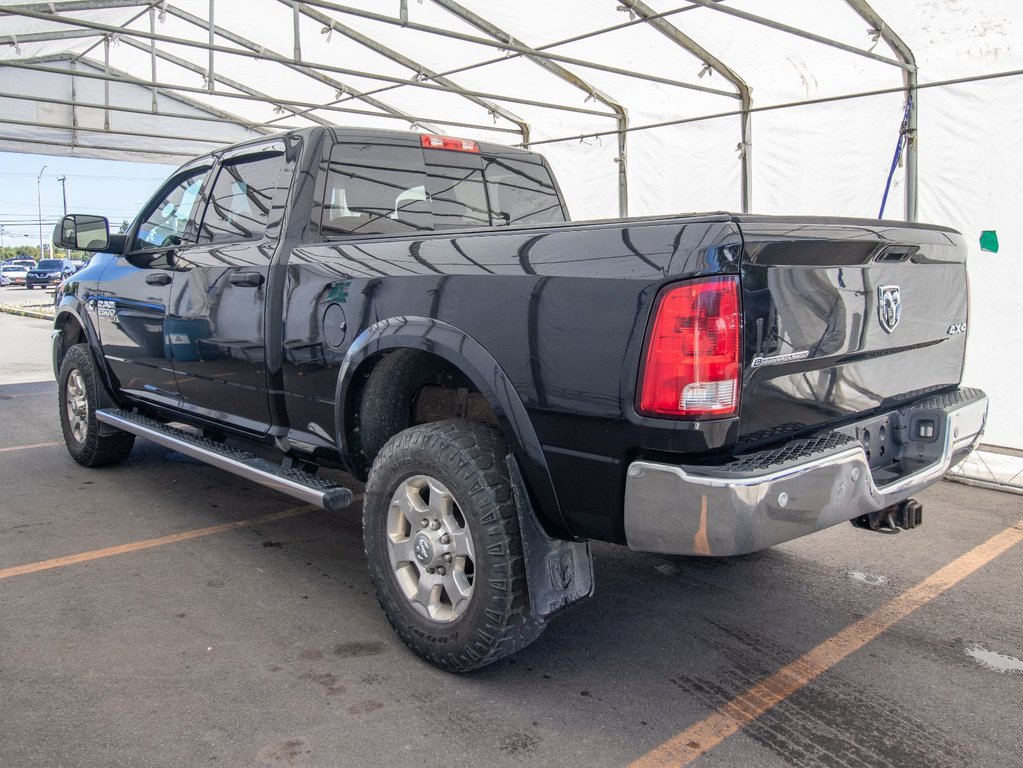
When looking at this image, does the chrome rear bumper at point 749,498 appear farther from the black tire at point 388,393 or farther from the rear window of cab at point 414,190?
the rear window of cab at point 414,190

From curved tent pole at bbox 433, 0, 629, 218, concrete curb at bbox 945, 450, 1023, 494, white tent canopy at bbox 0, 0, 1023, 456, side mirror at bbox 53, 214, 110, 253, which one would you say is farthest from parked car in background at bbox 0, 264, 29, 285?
concrete curb at bbox 945, 450, 1023, 494

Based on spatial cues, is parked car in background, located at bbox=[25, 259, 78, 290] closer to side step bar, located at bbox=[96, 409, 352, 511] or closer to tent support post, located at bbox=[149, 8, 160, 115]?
tent support post, located at bbox=[149, 8, 160, 115]

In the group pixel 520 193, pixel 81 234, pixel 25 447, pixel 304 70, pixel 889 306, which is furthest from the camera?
pixel 304 70

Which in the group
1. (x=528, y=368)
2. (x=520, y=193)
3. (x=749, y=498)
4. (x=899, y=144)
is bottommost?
(x=749, y=498)

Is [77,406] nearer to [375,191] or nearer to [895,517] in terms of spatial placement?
[375,191]

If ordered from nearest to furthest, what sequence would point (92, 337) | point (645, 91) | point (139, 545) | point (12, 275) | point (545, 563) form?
1. point (545, 563)
2. point (139, 545)
3. point (92, 337)
4. point (645, 91)
5. point (12, 275)

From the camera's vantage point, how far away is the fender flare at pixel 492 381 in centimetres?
259

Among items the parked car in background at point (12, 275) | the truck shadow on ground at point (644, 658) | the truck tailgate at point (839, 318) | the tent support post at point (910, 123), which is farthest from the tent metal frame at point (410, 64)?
the parked car in background at point (12, 275)

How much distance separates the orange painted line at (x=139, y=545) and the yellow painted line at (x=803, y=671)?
2767 millimetres

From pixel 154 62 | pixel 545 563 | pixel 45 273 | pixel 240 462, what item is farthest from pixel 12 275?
pixel 545 563

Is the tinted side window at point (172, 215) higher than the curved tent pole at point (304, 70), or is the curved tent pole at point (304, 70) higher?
the curved tent pole at point (304, 70)

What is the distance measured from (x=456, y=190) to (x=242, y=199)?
1.03 metres

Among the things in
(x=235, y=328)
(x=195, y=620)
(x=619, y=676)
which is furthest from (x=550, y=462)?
(x=235, y=328)

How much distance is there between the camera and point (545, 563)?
2707 millimetres
